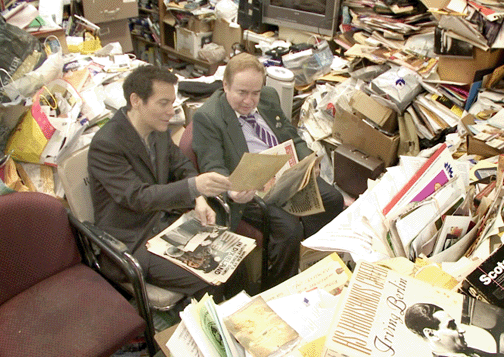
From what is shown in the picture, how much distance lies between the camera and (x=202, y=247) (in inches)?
64.1

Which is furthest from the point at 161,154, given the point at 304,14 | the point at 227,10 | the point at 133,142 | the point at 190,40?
the point at 190,40

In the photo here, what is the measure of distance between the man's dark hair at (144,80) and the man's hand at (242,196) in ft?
1.75

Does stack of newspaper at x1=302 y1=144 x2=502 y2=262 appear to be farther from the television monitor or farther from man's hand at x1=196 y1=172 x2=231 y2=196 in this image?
the television monitor

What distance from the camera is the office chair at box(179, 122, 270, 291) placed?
5.84 ft

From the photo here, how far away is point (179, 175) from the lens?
6.16 ft

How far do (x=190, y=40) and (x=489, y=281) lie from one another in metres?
3.85

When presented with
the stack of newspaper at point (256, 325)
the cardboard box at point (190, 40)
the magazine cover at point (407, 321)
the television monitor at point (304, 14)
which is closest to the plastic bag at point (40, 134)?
the stack of newspaper at point (256, 325)

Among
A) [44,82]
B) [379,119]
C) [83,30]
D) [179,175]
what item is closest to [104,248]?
[179,175]

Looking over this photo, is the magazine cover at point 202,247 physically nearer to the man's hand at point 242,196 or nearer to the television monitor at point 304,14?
the man's hand at point 242,196

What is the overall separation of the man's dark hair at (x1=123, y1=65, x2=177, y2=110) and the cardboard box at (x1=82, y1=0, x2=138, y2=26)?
2168 millimetres

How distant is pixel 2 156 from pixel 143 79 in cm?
84

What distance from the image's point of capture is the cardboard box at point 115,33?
369 cm

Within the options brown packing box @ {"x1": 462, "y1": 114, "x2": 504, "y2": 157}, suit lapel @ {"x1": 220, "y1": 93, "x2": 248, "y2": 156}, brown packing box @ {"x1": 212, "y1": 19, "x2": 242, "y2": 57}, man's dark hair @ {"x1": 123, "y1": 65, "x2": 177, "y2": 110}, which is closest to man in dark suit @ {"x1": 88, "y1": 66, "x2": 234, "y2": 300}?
man's dark hair @ {"x1": 123, "y1": 65, "x2": 177, "y2": 110}

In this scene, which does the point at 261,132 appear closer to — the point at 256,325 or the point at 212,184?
the point at 212,184
